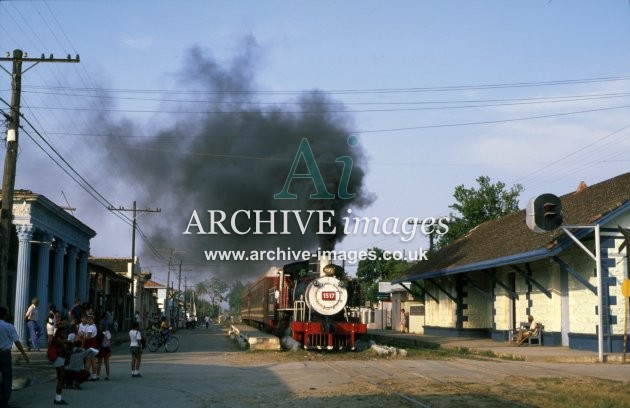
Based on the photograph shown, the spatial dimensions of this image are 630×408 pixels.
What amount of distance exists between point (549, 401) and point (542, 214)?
8.98 m

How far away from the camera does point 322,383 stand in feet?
45.1

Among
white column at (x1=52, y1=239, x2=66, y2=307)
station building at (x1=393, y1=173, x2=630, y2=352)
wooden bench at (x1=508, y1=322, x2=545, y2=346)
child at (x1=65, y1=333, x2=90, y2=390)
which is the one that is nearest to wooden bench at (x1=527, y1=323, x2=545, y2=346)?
wooden bench at (x1=508, y1=322, x2=545, y2=346)

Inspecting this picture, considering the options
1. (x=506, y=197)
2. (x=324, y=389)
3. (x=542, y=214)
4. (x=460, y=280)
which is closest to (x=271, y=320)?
(x=460, y=280)

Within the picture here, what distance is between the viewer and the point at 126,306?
55688mm

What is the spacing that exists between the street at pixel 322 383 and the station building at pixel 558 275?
3.20 metres

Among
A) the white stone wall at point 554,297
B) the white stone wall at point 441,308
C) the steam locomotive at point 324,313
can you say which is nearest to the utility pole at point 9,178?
the steam locomotive at point 324,313

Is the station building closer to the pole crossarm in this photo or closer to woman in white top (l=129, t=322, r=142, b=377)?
the pole crossarm

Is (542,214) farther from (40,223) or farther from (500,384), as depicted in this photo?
(40,223)

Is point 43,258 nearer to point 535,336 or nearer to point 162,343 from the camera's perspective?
point 162,343

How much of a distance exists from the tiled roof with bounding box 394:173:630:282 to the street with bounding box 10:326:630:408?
181 inches

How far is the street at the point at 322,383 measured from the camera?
11.5 metres

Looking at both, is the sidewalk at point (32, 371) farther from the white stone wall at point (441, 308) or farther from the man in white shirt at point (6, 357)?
the white stone wall at point (441, 308)

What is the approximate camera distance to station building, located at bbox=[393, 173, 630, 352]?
19.9 m

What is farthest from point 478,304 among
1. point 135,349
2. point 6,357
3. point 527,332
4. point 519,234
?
point 6,357
